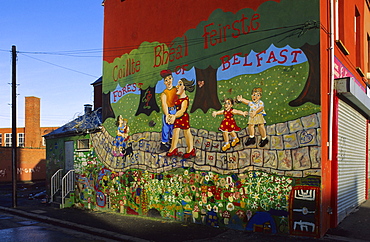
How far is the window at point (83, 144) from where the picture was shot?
1430cm

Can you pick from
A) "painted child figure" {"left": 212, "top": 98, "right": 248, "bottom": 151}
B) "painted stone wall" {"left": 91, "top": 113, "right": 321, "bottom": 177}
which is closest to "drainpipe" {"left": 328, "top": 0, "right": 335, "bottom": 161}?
"painted stone wall" {"left": 91, "top": 113, "right": 321, "bottom": 177}

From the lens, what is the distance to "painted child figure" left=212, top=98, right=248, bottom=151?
9281 millimetres

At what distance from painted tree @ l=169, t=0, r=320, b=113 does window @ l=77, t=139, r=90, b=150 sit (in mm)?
5356

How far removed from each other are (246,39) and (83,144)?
8335 mm

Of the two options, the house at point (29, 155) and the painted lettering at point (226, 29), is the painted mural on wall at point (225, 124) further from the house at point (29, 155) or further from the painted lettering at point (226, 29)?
the house at point (29, 155)

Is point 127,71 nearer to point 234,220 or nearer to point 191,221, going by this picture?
point 191,221

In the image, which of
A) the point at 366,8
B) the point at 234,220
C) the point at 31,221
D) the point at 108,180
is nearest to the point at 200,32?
the point at 234,220

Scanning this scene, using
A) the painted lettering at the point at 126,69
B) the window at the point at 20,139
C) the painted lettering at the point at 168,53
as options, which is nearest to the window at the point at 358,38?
the painted lettering at the point at 168,53

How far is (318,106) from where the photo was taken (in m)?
7.92

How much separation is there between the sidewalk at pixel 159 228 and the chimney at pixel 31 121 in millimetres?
33725

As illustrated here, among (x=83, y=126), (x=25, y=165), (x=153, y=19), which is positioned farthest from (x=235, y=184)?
(x=25, y=165)

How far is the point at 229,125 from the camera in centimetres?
941

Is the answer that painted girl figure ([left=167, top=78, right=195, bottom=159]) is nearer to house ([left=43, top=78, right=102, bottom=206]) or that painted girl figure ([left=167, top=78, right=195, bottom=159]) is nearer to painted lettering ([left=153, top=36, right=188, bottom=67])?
painted lettering ([left=153, top=36, right=188, bottom=67])

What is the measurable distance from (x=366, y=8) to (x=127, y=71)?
9.32 metres
